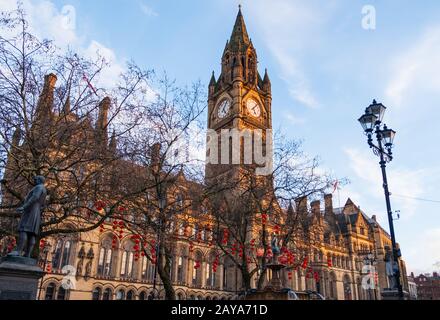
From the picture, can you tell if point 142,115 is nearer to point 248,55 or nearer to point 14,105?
point 14,105

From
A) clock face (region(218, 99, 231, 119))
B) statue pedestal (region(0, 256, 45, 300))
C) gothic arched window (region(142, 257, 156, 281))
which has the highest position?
clock face (region(218, 99, 231, 119))

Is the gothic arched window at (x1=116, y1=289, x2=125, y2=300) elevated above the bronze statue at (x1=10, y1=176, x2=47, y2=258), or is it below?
below

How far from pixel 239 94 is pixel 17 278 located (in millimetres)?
44978

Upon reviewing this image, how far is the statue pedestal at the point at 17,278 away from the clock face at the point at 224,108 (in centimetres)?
4483

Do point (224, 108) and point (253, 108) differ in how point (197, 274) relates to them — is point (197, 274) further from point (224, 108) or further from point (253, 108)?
point (253, 108)

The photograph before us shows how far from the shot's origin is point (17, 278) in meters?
9.20

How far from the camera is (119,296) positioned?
33.2m

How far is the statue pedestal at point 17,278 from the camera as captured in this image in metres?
8.98

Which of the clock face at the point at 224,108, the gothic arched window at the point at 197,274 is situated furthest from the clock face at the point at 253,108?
the gothic arched window at the point at 197,274

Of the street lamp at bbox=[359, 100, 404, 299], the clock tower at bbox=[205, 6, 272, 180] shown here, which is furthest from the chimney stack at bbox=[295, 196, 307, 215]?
the clock tower at bbox=[205, 6, 272, 180]

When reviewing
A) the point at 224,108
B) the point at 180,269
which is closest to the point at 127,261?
the point at 180,269

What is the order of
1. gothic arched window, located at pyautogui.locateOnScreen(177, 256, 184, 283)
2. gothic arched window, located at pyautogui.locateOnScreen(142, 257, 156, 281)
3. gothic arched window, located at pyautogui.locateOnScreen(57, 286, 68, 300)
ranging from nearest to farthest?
1. gothic arched window, located at pyautogui.locateOnScreen(57, 286, 68, 300)
2. gothic arched window, located at pyautogui.locateOnScreen(142, 257, 156, 281)
3. gothic arched window, located at pyautogui.locateOnScreen(177, 256, 184, 283)

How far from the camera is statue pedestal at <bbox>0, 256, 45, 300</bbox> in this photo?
8977mm

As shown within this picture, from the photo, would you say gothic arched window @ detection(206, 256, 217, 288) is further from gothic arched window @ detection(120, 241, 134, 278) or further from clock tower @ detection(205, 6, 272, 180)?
clock tower @ detection(205, 6, 272, 180)
